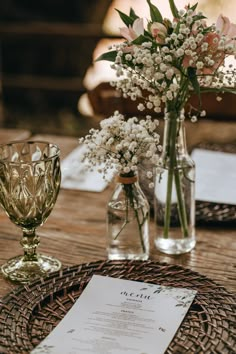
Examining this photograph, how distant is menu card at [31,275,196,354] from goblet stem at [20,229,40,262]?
0.16m

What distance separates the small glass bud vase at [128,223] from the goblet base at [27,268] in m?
0.11

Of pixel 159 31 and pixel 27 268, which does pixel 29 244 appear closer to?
pixel 27 268

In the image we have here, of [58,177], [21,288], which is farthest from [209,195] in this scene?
[21,288]

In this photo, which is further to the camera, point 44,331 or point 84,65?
point 84,65

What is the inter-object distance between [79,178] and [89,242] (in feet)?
1.16

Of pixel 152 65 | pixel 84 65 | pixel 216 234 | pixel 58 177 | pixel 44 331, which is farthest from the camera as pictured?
pixel 84 65

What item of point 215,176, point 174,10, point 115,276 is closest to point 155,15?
point 174,10

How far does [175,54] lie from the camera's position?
106cm

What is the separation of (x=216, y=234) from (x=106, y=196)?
12.1 inches

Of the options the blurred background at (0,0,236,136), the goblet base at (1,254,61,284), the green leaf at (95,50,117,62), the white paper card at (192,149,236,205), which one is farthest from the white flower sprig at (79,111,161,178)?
the blurred background at (0,0,236,136)

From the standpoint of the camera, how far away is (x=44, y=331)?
965 mm

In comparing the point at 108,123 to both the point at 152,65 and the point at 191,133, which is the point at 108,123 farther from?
the point at 191,133

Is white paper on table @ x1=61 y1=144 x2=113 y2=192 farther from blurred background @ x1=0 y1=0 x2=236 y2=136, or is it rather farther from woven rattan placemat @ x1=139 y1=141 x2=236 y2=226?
blurred background @ x1=0 y1=0 x2=236 y2=136

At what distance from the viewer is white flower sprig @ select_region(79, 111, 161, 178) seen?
1076 mm
